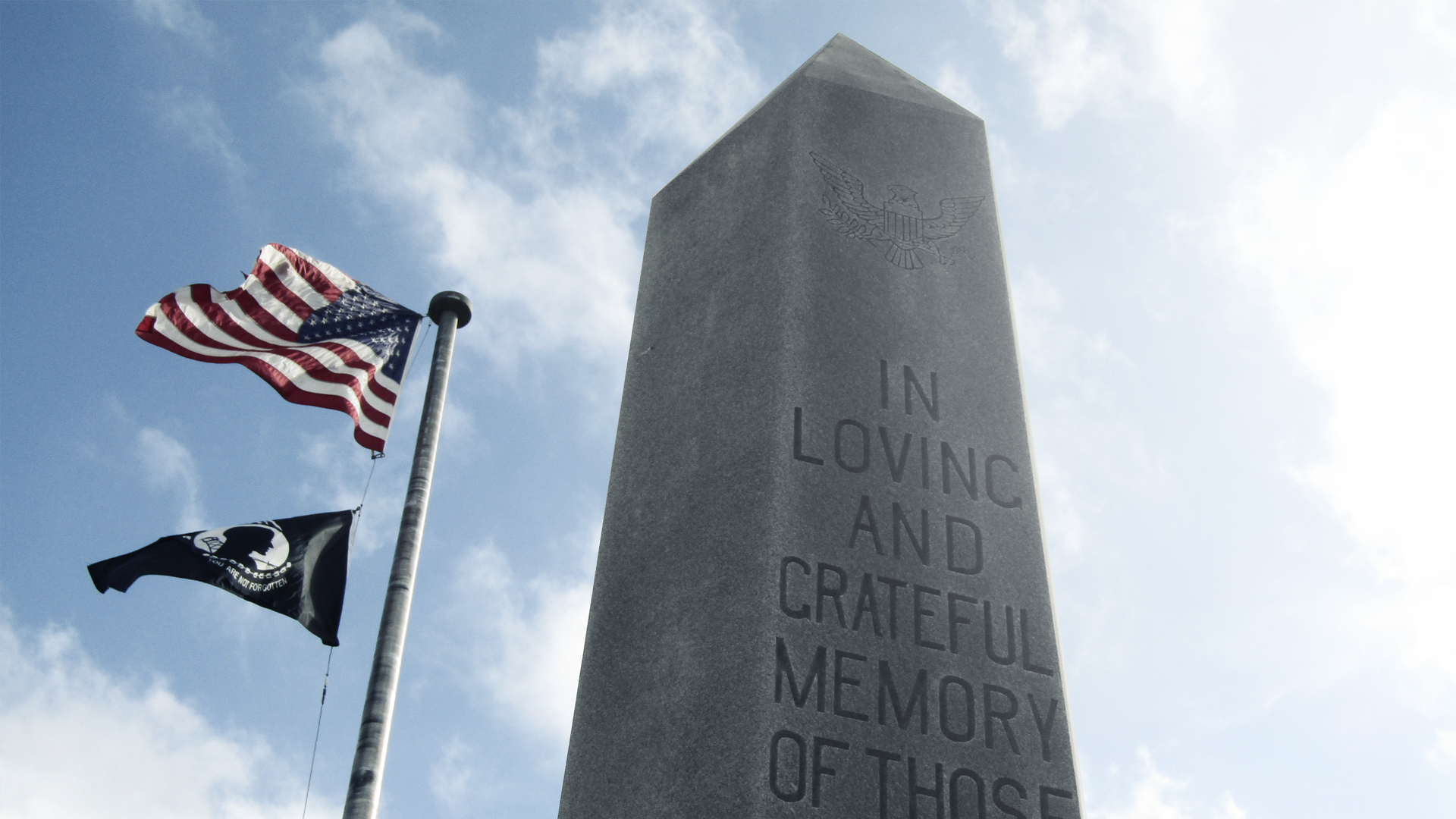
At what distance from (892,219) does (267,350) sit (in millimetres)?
6077

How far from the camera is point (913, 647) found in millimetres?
8938

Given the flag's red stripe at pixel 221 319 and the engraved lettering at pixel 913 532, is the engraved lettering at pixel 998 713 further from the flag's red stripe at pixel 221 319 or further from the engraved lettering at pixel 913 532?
the flag's red stripe at pixel 221 319

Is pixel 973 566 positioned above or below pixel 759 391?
below

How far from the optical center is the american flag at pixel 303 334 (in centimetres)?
1201

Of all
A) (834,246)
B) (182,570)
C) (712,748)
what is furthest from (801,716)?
(182,570)

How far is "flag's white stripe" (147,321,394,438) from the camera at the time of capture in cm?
1195

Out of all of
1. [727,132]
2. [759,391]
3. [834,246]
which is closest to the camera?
[759,391]

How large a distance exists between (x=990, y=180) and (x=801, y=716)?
21.5ft

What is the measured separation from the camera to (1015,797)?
850 cm

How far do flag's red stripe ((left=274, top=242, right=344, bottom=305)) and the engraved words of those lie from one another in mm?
5570

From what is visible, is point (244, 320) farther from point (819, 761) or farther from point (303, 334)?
point (819, 761)

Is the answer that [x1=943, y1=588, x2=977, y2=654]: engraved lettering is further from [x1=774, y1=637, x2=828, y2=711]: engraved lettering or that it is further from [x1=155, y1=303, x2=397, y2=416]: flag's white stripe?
[x1=155, y1=303, x2=397, y2=416]: flag's white stripe

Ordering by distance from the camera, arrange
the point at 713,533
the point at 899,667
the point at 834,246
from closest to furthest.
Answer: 1. the point at 899,667
2. the point at 713,533
3. the point at 834,246

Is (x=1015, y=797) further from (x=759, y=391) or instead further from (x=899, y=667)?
(x=759, y=391)
